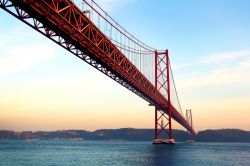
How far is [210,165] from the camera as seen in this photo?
31.5 m

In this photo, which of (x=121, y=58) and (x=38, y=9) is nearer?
(x=38, y=9)

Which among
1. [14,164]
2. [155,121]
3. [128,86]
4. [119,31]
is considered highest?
[119,31]

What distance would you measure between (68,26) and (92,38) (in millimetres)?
4692

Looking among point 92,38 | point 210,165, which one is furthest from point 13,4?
point 210,165

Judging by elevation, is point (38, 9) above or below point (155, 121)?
above

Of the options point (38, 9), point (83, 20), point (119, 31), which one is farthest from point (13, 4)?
point (119, 31)

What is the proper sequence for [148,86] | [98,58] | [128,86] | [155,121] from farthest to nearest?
[155,121]
[148,86]
[128,86]
[98,58]

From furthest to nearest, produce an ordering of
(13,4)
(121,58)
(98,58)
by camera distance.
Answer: (121,58)
(98,58)
(13,4)

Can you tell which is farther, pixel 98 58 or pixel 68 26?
pixel 98 58

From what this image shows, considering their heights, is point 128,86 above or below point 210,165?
above

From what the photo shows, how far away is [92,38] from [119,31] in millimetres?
11970

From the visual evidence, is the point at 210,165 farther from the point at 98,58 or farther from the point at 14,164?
the point at 14,164

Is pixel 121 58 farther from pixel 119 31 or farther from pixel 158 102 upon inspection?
pixel 158 102

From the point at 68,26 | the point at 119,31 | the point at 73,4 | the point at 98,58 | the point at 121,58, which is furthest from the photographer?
the point at 119,31
